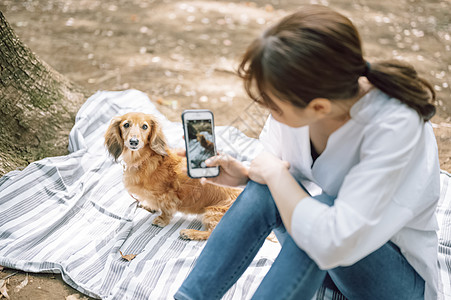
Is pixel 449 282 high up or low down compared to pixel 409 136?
down

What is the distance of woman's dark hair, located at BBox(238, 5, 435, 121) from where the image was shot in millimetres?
1415

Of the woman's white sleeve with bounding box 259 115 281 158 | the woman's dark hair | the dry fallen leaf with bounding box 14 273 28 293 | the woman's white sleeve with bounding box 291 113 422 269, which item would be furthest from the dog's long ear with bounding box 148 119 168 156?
the woman's white sleeve with bounding box 291 113 422 269

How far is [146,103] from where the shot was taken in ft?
13.0

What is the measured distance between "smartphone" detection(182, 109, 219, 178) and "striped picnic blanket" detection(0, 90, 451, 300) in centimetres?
85

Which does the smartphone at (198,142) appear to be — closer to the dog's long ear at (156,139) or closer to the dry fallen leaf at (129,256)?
the dog's long ear at (156,139)

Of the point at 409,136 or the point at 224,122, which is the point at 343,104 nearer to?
the point at 409,136

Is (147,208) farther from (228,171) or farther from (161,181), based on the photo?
(228,171)

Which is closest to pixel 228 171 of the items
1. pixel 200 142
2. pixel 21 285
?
pixel 200 142

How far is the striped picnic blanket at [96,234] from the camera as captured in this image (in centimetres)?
240

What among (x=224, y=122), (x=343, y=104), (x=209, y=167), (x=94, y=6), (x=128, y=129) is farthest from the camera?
(x=94, y=6)

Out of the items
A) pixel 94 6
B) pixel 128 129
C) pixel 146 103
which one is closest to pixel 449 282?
pixel 128 129

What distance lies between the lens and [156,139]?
2701 millimetres

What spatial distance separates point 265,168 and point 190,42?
4761 mm

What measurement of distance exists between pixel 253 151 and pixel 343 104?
6.69 ft
